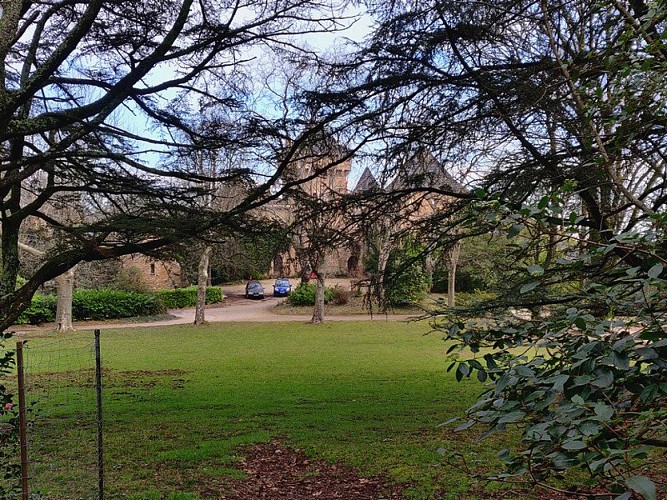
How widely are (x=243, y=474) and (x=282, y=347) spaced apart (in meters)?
11.3

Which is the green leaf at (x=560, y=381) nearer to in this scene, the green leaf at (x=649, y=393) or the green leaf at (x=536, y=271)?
the green leaf at (x=649, y=393)

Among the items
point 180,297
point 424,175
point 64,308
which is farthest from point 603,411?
point 180,297

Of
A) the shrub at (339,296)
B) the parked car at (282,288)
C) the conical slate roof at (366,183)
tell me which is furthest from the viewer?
the parked car at (282,288)

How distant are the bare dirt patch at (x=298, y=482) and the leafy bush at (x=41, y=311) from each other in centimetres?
1953

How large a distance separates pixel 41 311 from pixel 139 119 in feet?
63.1

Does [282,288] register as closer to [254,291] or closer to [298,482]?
[254,291]

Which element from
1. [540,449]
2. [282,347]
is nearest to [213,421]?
[540,449]

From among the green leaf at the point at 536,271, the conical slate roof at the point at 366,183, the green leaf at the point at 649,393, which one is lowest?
the green leaf at the point at 649,393

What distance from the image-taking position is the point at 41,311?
21828 millimetres

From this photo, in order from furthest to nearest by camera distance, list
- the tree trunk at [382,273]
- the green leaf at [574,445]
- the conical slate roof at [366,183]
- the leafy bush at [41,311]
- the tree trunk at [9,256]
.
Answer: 1. the leafy bush at [41,311]
2. the tree trunk at [382,273]
3. the conical slate roof at [366,183]
4. the tree trunk at [9,256]
5. the green leaf at [574,445]

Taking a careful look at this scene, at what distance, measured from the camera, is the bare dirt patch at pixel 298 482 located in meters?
4.46

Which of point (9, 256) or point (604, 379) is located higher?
point (9, 256)

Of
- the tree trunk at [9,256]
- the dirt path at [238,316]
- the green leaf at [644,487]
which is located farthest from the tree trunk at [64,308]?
the green leaf at [644,487]

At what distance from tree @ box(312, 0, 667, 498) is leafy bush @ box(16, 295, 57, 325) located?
2065 centimetres
